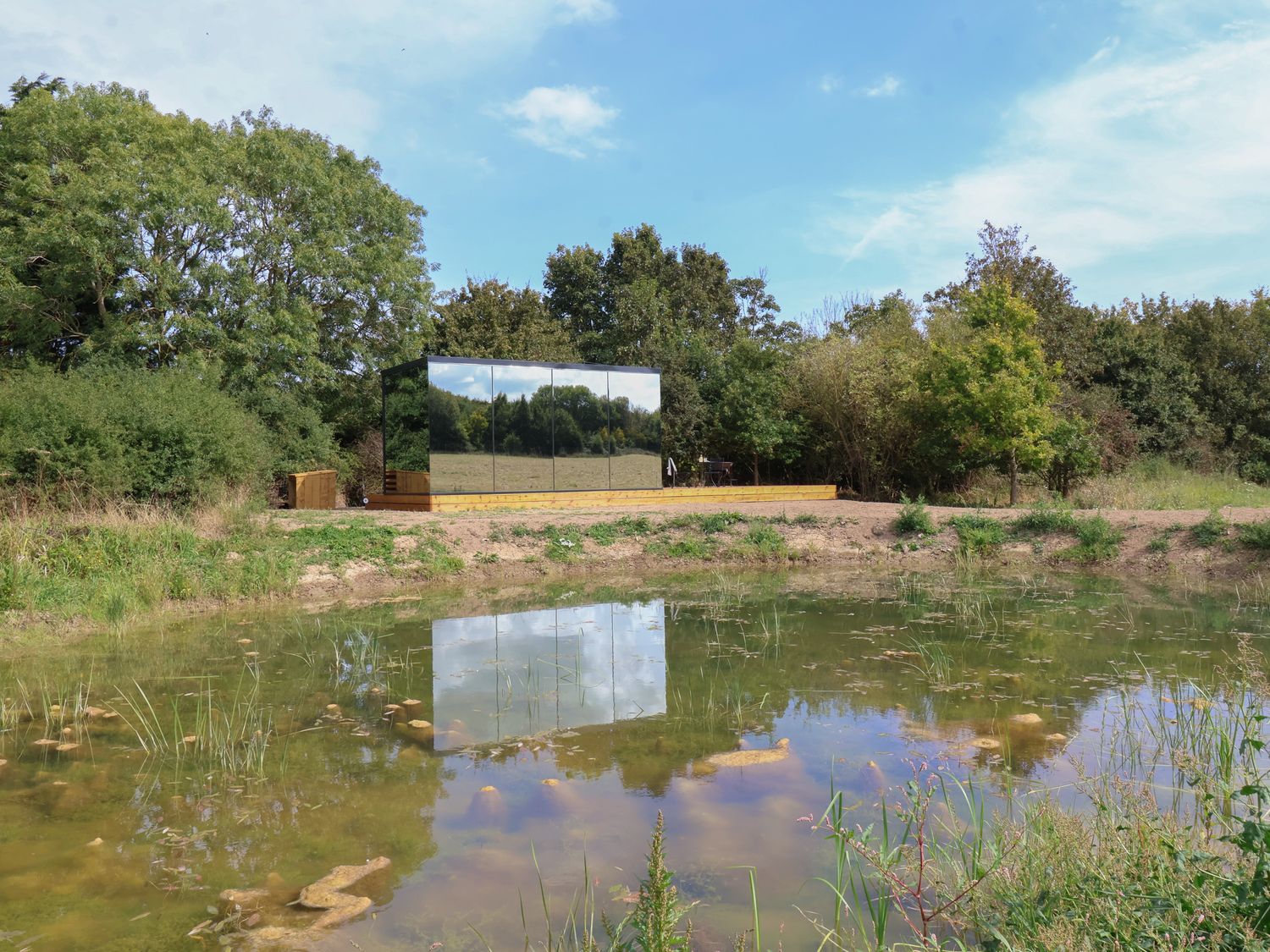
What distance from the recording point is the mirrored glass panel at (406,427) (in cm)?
1912

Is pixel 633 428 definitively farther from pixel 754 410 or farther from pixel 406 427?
pixel 406 427

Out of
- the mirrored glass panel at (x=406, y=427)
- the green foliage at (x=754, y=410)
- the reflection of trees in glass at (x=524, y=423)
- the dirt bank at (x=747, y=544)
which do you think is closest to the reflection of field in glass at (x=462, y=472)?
the mirrored glass panel at (x=406, y=427)

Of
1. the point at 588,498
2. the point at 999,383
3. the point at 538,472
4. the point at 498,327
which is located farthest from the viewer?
the point at 498,327

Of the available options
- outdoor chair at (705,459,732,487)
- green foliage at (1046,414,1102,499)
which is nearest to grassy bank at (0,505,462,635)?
outdoor chair at (705,459,732,487)

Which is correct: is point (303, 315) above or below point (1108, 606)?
above

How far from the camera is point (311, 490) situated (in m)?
19.6

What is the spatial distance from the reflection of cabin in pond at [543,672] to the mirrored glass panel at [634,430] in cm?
1108

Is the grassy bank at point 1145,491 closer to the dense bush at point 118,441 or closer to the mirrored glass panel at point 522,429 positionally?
the mirrored glass panel at point 522,429

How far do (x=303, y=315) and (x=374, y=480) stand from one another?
4.84m

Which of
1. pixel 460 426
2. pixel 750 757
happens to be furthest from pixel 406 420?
pixel 750 757

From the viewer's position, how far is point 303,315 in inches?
890

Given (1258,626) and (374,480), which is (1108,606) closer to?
(1258,626)

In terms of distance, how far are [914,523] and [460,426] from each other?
9.57 metres

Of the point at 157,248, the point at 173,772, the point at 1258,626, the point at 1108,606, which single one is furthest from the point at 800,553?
the point at 157,248
